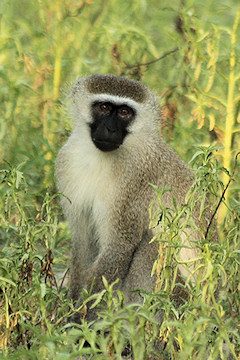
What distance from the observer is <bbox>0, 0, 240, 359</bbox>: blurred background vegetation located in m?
5.66

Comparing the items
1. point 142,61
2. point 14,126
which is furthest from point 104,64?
point 14,126

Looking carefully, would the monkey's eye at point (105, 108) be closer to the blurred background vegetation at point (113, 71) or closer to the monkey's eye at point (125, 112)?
the monkey's eye at point (125, 112)

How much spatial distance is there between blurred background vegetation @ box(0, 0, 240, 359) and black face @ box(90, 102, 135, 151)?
0.82m

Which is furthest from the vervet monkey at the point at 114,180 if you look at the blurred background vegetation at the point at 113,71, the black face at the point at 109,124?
the blurred background vegetation at the point at 113,71

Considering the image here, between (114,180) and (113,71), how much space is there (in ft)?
7.31

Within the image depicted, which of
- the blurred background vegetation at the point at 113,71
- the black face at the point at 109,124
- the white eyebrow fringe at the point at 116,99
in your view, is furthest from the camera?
the blurred background vegetation at the point at 113,71

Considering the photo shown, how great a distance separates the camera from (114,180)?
187 inches

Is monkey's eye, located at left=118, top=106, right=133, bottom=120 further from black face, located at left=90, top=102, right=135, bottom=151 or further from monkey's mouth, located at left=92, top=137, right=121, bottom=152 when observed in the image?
monkey's mouth, located at left=92, top=137, right=121, bottom=152

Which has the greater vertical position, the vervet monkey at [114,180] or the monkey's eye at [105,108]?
the monkey's eye at [105,108]

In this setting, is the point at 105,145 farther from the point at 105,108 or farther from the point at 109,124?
the point at 105,108

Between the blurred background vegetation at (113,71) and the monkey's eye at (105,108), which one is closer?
the monkey's eye at (105,108)

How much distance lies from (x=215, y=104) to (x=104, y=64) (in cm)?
135

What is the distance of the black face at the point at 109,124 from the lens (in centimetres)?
455

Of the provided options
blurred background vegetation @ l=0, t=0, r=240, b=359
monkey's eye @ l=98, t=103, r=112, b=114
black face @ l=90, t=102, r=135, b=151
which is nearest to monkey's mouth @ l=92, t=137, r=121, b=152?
black face @ l=90, t=102, r=135, b=151
